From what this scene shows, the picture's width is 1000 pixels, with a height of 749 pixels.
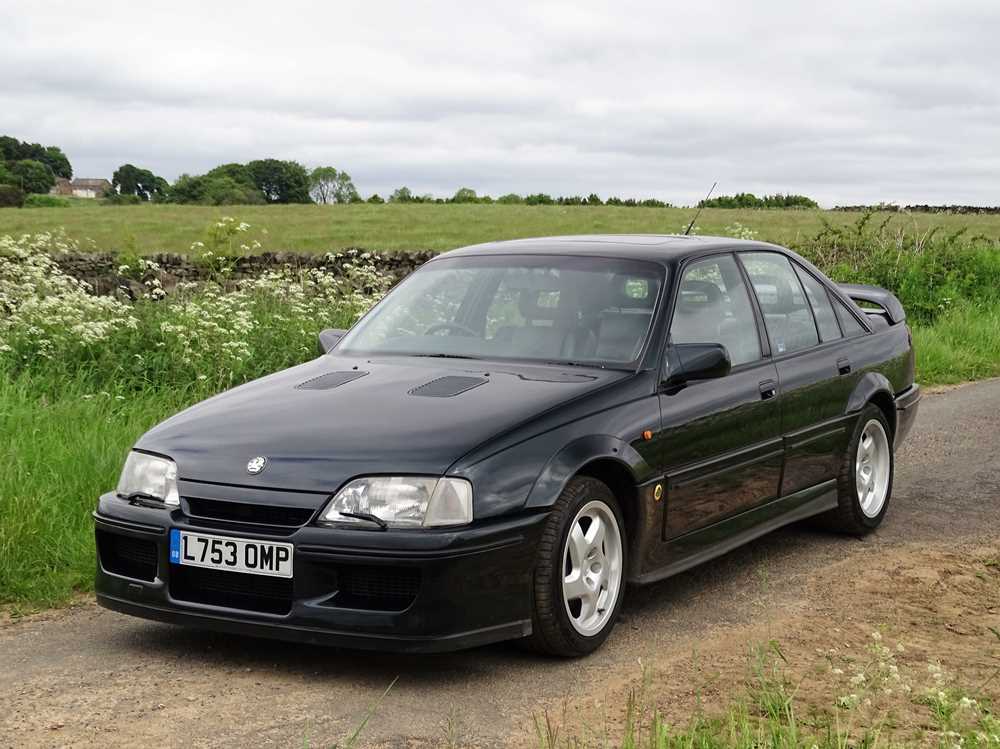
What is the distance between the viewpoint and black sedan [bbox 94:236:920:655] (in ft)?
15.4

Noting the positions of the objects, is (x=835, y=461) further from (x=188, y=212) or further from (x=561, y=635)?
(x=188, y=212)

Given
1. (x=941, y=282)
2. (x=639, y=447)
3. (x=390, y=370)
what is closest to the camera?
(x=639, y=447)

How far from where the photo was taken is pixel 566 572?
201 inches

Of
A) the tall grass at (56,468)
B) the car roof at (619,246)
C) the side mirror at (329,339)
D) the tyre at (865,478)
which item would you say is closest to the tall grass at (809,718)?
the car roof at (619,246)

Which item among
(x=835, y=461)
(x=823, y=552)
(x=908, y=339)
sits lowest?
(x=823, y=552)

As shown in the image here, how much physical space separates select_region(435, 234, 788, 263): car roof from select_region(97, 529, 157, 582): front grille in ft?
7.22

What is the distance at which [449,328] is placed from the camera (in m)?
6.27

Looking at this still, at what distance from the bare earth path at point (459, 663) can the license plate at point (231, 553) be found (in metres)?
0.41

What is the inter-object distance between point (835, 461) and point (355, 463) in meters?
3.36

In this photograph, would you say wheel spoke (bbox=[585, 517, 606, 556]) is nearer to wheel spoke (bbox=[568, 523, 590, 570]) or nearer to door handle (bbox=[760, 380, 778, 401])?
wheel spoke (bbox=[568, 523, 590, 570])

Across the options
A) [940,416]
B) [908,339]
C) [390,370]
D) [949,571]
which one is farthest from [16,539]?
[940,416]

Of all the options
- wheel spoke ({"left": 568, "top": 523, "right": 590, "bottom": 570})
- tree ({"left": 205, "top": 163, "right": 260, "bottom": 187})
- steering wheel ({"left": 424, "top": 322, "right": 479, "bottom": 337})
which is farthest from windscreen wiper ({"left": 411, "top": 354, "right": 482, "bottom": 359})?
tree ({"left": 205, "top": 163, "right": 260, "bottom": 187})

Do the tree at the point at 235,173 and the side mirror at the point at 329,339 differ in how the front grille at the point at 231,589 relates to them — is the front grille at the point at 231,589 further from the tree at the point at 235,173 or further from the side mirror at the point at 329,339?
the tree at the point at 235,173

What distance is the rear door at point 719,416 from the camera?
5746mm
